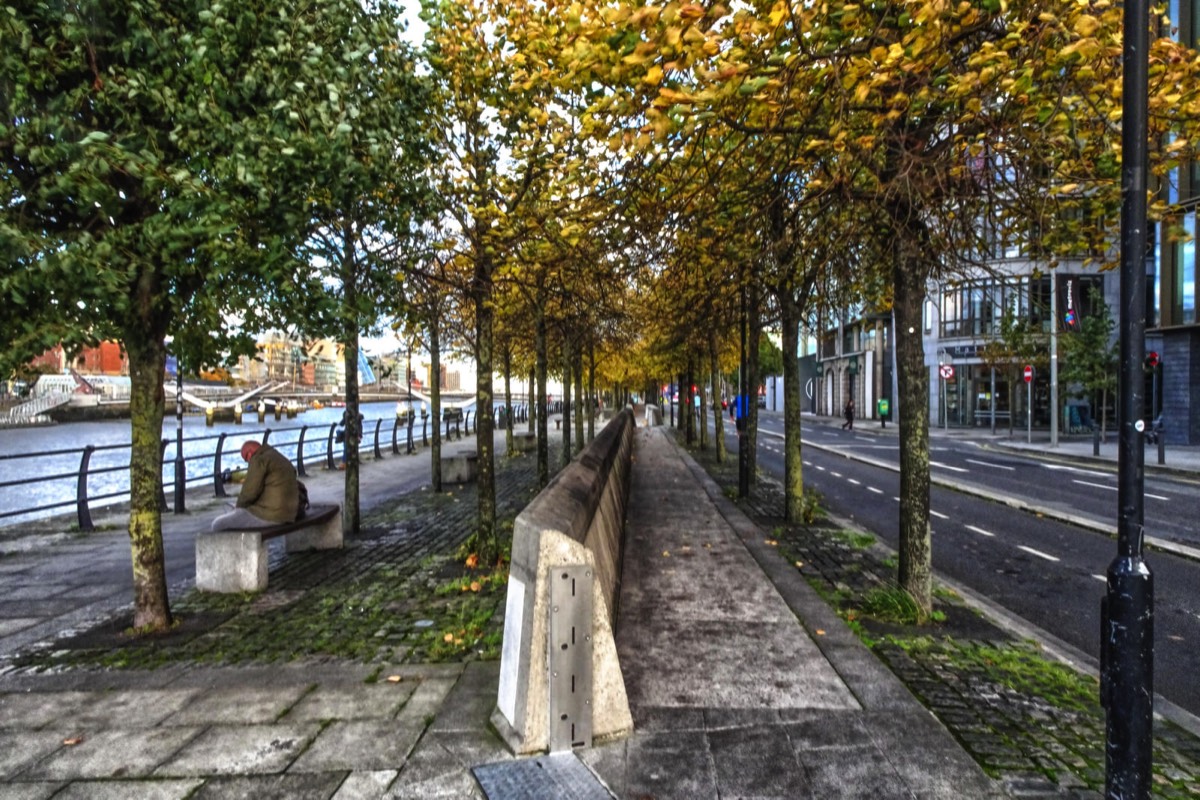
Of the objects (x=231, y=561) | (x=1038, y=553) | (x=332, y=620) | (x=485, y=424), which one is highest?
(x=485, y=424)

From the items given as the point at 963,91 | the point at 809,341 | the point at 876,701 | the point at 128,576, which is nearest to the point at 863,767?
the point at 876,701

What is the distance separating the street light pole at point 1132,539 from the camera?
115 inches

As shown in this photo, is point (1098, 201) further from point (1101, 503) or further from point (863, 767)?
point (1101, 503)

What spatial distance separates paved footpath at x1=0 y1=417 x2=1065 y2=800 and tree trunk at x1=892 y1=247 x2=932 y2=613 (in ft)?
2.86

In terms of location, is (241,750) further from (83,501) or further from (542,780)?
(83,501)

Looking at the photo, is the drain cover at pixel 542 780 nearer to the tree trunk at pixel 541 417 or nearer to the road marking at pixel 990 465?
the tree trunk at pixel 541 417

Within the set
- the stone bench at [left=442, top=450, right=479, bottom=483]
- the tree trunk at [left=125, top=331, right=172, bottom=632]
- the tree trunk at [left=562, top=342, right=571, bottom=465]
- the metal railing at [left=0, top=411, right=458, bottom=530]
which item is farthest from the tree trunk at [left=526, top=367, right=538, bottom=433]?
the tree trunk at [left=125, top=331, right=172, bottom=632]

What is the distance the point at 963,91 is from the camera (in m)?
4.36

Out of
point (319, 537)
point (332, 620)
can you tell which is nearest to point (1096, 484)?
point (319, 537)

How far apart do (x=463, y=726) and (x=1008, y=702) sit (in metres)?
3.22

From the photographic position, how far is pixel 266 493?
763cm

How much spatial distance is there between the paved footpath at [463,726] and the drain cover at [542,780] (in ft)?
0.22

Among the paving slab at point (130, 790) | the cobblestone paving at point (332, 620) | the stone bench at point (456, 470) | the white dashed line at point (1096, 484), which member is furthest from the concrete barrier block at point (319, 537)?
the white dashed line at point (1096, 484)

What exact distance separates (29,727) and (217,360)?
4.22 metres
